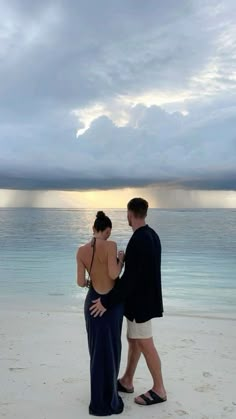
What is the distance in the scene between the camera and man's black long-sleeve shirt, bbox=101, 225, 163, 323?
388 cm

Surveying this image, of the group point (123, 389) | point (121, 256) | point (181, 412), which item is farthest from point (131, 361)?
point (121, 256)

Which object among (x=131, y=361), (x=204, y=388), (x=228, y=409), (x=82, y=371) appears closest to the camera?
(x=228, y=409)

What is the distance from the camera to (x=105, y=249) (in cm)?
388

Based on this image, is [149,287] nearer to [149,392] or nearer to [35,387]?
[149,392]

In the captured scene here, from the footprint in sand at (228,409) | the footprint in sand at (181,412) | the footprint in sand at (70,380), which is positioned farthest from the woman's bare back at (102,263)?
the footprint in sand at (228,409)

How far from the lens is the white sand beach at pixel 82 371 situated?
13.6 feet

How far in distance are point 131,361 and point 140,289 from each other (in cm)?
94

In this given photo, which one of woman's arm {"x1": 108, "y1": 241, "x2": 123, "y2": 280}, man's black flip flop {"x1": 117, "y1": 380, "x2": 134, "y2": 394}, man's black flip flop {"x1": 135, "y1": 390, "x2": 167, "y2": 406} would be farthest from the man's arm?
man's black flip flop {"x1": 117, "y1": 380, "x2": 134, "y2": 394}

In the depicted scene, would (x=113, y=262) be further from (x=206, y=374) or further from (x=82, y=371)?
(x=206, y=374)

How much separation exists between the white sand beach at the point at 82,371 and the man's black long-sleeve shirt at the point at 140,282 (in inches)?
39.1

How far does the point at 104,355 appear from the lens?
3.91 m

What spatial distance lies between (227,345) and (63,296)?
7.56m

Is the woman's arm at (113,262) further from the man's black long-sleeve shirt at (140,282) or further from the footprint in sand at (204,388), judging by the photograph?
the footprint in sand at (204,388)

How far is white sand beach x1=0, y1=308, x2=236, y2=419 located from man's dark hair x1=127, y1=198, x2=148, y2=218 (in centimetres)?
190
